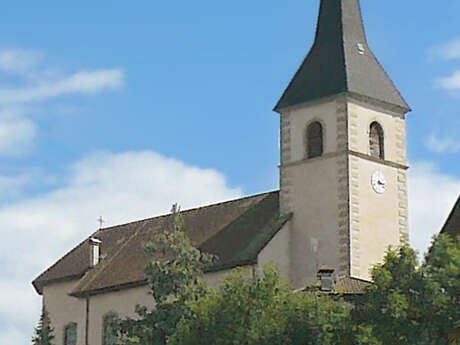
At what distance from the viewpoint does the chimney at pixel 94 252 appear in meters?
73.4

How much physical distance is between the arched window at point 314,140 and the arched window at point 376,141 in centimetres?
199

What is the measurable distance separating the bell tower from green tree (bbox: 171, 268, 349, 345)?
11900mm

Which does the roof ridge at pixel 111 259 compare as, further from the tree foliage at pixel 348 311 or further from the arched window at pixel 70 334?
the tree foliage at pixel 348 311

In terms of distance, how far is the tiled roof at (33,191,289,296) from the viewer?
6575cm

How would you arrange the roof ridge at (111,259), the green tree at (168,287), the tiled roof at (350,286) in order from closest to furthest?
1. the tiled roof at (350,286)
2. the green tree at (168,287)
3. the roof ridge at (111,259)

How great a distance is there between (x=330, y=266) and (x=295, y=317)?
14.3 metres

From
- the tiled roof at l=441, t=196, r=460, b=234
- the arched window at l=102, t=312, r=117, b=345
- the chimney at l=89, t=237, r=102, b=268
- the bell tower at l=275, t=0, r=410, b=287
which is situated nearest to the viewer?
the tiled roof at l=441, t=196, r=460, b=234

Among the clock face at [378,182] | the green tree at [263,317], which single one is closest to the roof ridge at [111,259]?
the clock face at [378,182]

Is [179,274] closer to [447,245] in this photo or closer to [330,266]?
[330,266]

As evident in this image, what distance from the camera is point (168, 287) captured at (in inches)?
2327

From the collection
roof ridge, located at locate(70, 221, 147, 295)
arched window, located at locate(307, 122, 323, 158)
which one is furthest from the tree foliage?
roof ridge, located at locate(70, 221, 147, 295)

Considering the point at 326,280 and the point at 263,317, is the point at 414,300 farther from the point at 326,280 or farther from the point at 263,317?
the point at 326,280

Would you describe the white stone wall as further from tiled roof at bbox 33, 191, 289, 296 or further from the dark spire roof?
the dark spire roof

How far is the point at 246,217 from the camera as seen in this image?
68312mm
